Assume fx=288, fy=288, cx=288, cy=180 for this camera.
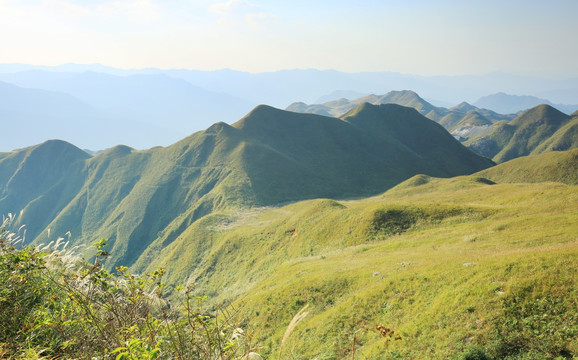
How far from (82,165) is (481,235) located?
627ft

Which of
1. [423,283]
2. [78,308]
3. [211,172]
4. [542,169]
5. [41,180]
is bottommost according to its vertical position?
[41,180]

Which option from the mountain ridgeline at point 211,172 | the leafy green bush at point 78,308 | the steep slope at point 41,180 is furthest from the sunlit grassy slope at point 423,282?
the steep slope at point 41,180

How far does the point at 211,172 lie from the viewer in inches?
4897

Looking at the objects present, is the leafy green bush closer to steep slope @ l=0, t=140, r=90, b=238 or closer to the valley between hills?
the valley between hills

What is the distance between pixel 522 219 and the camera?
94.1ft

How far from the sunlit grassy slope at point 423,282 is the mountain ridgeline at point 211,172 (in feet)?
190

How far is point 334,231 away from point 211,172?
8856cm

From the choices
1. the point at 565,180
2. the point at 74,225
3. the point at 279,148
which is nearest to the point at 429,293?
the point at 565,180

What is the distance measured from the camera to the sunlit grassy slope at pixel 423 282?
502 inches

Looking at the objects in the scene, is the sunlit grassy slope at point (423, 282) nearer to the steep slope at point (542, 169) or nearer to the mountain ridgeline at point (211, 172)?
the mountain ridgeline at point (211, 172)

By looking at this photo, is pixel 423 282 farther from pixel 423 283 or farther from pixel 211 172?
pixel 211 172

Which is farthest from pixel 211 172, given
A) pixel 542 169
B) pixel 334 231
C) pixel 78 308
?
pixel 542 169

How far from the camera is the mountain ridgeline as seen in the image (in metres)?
110

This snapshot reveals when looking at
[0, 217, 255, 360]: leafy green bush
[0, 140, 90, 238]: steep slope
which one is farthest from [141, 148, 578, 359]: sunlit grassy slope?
[0, 140, 90, 238]: steep slope
